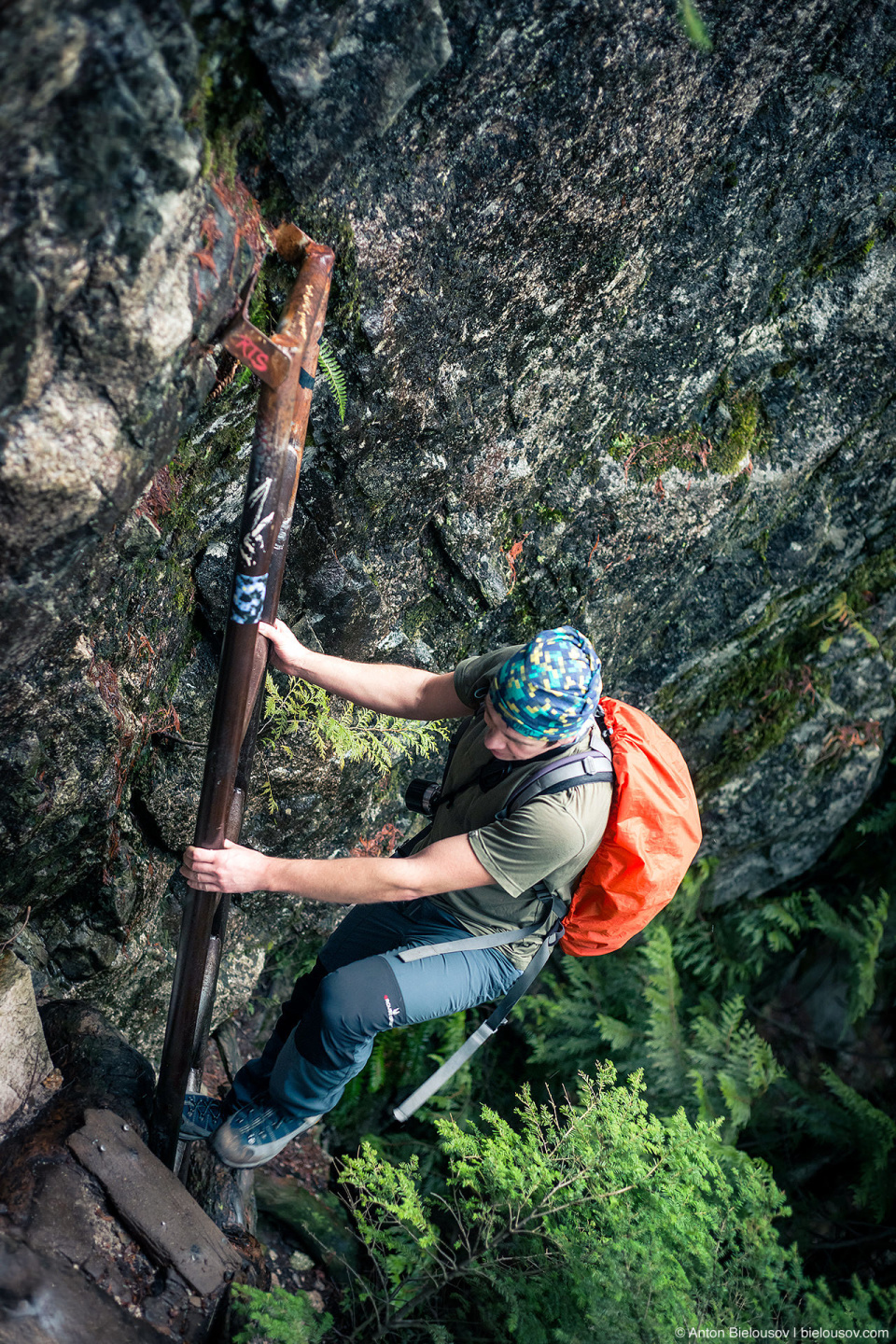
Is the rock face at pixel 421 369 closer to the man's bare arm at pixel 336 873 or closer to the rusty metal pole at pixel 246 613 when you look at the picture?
the rusty metal pole at pixel 246 613

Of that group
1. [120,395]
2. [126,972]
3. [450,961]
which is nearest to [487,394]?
[120,395]

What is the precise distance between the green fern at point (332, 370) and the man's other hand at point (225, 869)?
86.2 inches

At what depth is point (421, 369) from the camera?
427 cm

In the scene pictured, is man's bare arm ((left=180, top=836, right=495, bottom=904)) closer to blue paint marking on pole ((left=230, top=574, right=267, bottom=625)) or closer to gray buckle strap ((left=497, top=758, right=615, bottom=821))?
gray buckle strap ((left=497, top=758, right=615, bottom=821))

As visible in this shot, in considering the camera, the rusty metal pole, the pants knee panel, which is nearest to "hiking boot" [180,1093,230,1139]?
the rusty metal pole

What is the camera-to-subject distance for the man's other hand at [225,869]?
345cm

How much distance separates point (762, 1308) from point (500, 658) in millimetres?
3836

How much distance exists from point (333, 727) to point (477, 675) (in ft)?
4.68

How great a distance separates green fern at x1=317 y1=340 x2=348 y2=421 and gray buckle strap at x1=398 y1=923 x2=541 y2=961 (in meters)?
2.74

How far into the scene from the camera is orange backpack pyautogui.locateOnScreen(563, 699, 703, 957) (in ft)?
12.5

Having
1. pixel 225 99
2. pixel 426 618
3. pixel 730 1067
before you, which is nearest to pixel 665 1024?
pixel 730 1067

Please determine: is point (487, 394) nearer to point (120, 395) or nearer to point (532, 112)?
point (532, 112)

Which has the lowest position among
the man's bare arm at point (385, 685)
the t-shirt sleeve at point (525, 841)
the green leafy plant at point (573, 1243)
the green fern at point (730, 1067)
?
the green fern at point (730, 1067)

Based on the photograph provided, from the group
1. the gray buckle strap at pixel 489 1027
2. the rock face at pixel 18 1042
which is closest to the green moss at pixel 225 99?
the rock face at pixel 18 1042
